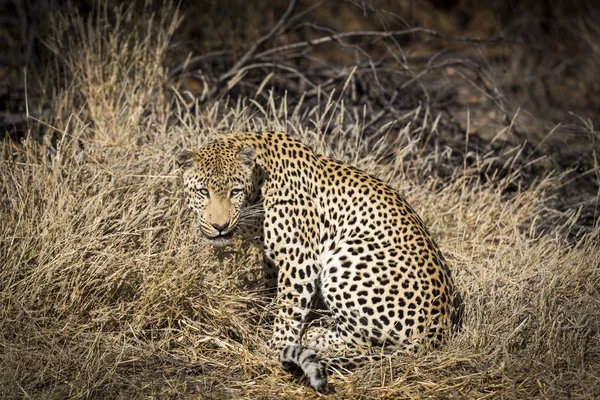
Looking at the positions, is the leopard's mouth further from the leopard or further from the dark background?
the dark background

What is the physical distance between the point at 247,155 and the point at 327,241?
0.80 m

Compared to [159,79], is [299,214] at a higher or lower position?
higher

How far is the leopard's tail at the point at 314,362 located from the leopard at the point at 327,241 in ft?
0.05

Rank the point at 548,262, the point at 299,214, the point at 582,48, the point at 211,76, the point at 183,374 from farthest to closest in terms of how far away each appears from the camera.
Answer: the point at 582,48
the point at 211,76
the point at 548,262
the point at 299,214
the point at 183,374

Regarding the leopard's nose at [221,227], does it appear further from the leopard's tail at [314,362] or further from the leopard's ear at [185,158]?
the leopard's tail at [314,362]

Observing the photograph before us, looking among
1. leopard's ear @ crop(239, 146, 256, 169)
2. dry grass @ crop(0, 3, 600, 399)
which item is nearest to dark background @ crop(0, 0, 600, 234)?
dry grass @ crop(0, 3, 600, 399)

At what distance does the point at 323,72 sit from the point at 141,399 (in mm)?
5035

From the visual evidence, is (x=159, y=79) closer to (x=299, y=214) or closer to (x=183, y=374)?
(x=299, y=214)

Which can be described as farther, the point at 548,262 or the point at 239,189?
the point at 548,262

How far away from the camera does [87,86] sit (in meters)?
6.96

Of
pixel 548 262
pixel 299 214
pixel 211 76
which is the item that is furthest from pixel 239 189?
pixel 211 76

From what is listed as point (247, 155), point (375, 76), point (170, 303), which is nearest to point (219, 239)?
point (247, 155)

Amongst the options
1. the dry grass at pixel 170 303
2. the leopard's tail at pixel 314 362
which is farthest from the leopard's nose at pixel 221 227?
the leopard's tail at pixel 314 362

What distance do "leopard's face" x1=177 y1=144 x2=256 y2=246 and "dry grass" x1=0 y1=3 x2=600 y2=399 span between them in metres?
0.47
